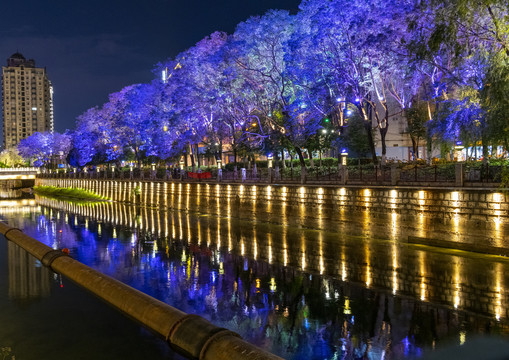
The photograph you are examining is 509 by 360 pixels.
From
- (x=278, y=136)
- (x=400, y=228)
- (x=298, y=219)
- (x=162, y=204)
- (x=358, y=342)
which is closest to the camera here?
(x=358, y=342)

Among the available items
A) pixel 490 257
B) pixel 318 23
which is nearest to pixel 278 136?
pixel 318 23

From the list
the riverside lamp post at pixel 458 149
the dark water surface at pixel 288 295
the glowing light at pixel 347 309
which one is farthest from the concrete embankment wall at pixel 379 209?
the glowing light at pixel 347 309

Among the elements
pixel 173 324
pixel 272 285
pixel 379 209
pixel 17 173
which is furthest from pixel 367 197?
pixel 17 173

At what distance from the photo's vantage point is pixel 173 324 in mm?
9945

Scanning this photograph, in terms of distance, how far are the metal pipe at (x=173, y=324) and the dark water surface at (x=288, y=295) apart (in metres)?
0.37

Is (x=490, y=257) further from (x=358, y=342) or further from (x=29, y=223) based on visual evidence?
(x=29, y=223)

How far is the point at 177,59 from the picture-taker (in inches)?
2077

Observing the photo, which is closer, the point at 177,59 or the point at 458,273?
the point at 458,273

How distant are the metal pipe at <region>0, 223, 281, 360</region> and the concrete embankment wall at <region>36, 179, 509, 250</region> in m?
15.0

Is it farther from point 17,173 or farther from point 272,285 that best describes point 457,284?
point 17,173

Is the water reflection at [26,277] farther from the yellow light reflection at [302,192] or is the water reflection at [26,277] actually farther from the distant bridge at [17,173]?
the distant bridge at [17,173]

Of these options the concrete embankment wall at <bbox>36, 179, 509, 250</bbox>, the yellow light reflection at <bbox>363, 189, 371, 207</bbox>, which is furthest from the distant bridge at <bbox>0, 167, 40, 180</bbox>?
the yellow light reflection at <bbox>363, 189, 371, 207</bbox>

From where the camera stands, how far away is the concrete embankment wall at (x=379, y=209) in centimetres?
2019

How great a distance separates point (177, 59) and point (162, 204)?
1618cm
